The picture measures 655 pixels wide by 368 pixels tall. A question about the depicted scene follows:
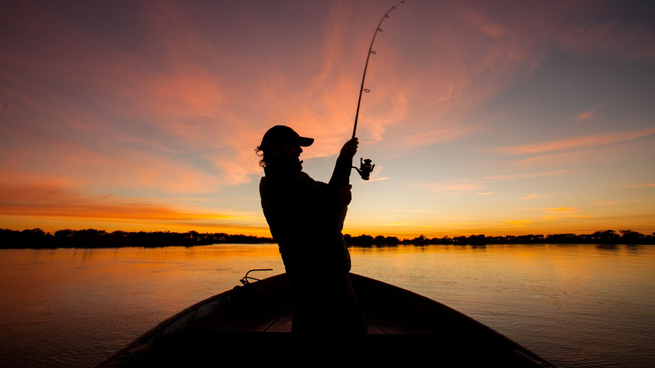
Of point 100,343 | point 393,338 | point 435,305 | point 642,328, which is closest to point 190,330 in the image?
point 393,338

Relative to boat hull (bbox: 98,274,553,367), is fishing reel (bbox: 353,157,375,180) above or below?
above

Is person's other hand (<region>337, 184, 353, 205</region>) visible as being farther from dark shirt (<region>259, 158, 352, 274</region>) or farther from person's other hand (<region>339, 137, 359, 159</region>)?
person's other hand (<region>339, 137, 359, 159</region>)

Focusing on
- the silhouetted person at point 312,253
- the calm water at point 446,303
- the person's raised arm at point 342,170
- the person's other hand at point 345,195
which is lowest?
the calm water at point 446,303

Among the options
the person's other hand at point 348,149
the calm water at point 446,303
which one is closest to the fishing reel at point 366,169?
the person's other hand at point 348,149

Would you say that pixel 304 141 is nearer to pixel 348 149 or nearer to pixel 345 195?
pixel 348 149

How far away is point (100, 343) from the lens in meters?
8.10

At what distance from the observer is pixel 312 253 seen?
1436mm

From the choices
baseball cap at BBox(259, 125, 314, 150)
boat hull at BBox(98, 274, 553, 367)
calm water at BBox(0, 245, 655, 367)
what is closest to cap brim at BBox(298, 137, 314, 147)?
A: baseball cap at BBox(259, 125, 314, 150)

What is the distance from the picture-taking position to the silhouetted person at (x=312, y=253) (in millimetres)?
1438

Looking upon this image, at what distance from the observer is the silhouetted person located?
4.72 ft

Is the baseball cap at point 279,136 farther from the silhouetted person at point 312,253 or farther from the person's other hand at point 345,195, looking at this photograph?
the person's other hand at point 345,195

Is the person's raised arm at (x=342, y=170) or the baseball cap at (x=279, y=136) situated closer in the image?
the baseball cap at (x=279, y=136)

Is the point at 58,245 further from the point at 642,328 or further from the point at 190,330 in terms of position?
the point at 642,328

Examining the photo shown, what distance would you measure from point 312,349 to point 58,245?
324 feet
